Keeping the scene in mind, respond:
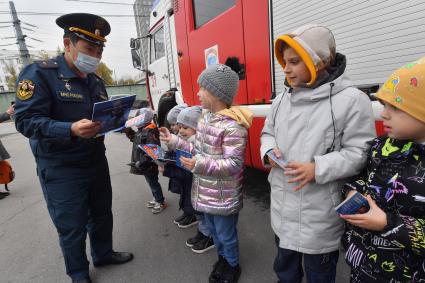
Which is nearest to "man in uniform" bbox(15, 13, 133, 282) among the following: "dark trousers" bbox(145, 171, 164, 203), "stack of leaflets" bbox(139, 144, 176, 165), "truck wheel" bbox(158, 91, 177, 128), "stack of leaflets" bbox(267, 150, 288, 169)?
"stack of leaflets" bbox(139, 144, 176, 165)

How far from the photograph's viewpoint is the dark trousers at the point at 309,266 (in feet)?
4.95

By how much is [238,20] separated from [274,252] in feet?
7.11

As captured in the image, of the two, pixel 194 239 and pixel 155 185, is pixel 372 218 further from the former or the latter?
pixel 155 185

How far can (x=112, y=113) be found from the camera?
Answer: 73.3 inches

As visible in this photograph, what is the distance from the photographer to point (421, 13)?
4.89ft

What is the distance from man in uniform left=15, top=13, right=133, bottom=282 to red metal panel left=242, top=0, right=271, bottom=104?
50.2 inches

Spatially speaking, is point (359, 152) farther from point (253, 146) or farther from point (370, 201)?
point (253, 146)

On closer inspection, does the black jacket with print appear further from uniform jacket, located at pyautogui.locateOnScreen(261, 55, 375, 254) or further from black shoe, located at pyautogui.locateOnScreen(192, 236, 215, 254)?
black shoe, located at pyautogui.locateOnScreen(192, 236, 215, 254)

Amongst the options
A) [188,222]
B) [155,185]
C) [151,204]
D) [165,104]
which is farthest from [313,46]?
[165,104]

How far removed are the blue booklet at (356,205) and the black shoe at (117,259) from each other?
6.42ft

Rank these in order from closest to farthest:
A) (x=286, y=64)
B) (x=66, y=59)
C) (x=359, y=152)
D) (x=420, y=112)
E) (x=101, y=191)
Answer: (x=420, y=112) < (x=359, y=152) < (x=286, y=64) < (x=66, y=59) < (x=101, y=191)

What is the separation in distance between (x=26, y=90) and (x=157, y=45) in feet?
12.0

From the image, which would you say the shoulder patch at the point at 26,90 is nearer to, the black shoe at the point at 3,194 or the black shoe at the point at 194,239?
the black shoe at the point at 194,239

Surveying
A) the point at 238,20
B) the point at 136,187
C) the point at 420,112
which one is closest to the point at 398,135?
the point at 420,112
